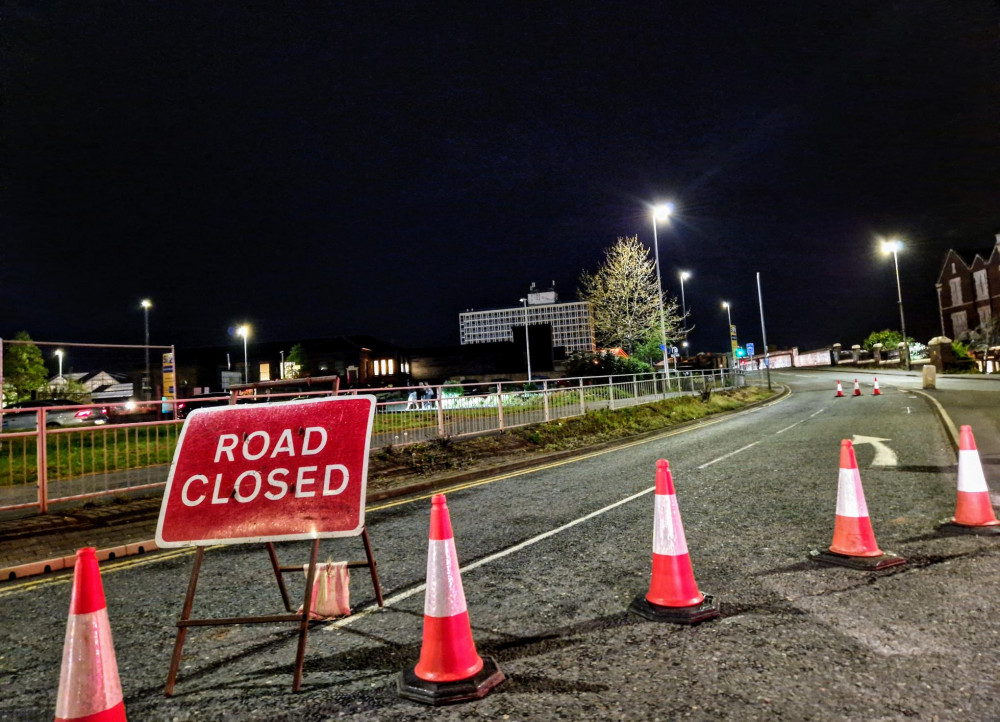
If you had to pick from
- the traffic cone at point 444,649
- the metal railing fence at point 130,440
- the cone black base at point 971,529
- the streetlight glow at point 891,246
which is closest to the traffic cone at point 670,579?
the traffic cone at point 444,649

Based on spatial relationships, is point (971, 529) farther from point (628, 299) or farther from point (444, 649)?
point (628, 299)

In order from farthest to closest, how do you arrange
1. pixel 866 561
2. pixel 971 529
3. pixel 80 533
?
pixel 80 533 < pixel 971 529 < pixel 866 561

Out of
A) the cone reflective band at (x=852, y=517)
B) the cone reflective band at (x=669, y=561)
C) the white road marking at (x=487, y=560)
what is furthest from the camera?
the cone reflective band at (x=852, y=517)

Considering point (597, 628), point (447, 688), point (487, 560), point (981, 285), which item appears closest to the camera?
point (447, 688)

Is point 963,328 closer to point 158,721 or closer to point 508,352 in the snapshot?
point 508,352

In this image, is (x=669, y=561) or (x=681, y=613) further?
(x=669, y=561)

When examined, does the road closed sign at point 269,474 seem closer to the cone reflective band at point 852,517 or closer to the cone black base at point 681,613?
the cone black base at point 681,613

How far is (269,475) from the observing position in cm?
356

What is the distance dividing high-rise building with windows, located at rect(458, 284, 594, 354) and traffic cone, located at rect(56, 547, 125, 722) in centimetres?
15836

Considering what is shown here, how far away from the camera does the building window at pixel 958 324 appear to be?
191ft

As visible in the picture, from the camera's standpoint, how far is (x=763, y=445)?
1226 centimetres

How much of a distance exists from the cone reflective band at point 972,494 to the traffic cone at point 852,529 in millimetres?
1416

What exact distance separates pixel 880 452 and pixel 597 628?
31.7 ft

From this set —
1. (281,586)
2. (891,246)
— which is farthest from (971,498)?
(891,246)
